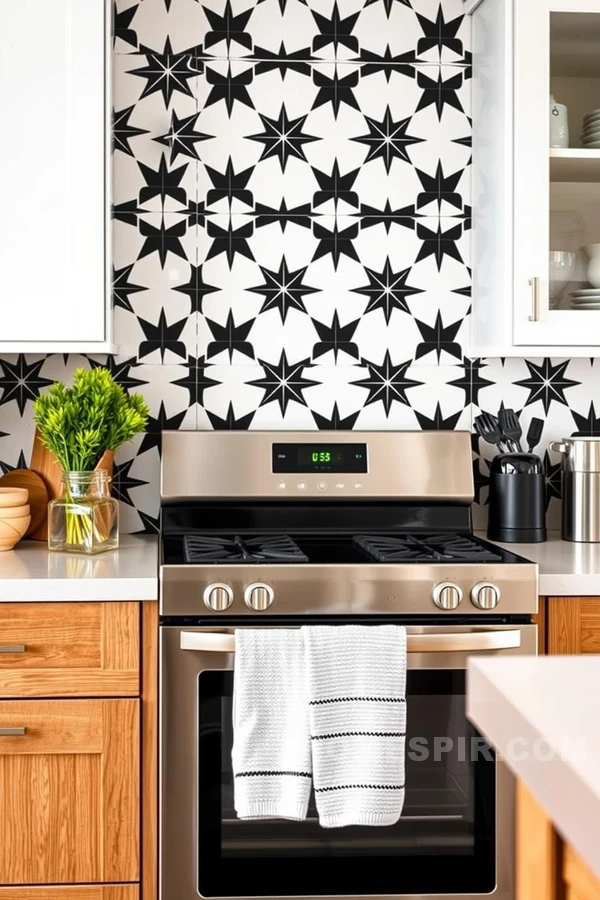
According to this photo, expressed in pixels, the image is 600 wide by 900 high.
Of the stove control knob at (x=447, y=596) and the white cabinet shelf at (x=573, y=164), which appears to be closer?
the stove control knob at (x=447, y=596)

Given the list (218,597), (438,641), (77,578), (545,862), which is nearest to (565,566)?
(438,641)

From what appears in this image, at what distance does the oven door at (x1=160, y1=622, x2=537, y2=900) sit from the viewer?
1.88 meters

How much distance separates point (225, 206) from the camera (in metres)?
2.49

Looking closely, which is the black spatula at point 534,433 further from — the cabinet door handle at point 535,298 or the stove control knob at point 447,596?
the stove control knob at point 447,596

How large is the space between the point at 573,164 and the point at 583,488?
0.72m

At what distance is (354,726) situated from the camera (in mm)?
1819

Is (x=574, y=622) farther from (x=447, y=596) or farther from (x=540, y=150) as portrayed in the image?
(x=540, y=150)

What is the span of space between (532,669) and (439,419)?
175 centimetres

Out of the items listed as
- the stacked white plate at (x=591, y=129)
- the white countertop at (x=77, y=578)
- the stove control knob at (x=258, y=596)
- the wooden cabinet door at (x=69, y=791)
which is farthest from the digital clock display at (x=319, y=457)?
the stacked white plate at (x=591, y=129)

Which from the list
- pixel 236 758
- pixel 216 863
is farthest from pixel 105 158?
pixel 216 863

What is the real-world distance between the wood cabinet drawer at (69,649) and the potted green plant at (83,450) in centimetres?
27

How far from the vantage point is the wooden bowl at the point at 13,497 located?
2.16 m

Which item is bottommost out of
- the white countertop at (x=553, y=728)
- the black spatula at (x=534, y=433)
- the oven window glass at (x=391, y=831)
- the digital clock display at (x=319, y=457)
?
the oven window glass at (x=391, y=831)

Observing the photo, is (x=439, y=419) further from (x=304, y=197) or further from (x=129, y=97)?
(x=129, y=97)
